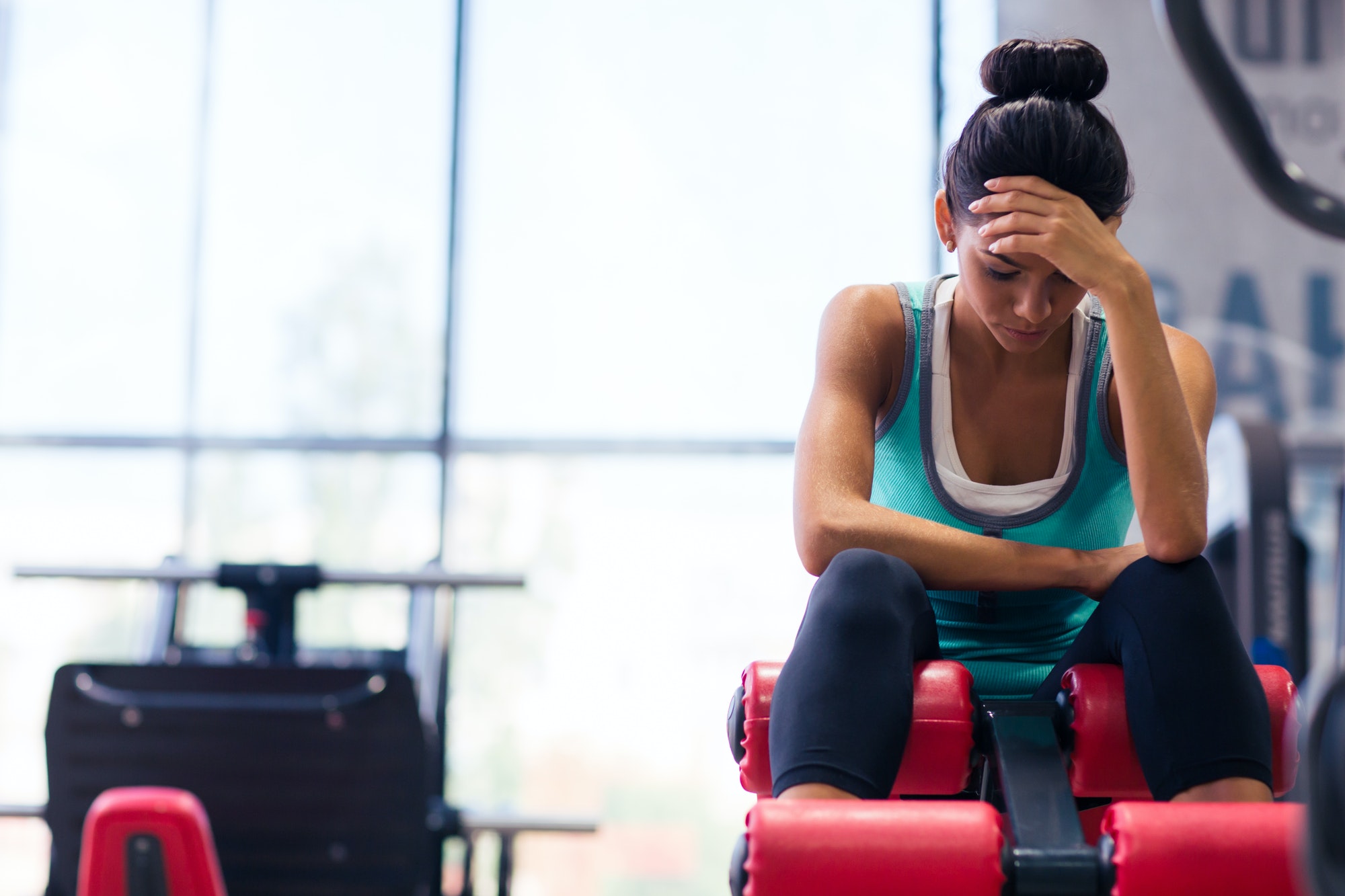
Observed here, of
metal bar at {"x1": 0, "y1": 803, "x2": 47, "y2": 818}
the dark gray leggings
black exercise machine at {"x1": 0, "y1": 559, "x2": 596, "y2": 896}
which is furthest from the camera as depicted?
metal bar at {"x1": 0, "y1": 803, "x2": 47, "y2": 818}

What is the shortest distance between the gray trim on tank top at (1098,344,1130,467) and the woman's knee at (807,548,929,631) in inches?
12.2

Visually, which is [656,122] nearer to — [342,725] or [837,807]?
[342,725]

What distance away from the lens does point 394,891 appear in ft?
6.11

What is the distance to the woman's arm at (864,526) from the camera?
105cm

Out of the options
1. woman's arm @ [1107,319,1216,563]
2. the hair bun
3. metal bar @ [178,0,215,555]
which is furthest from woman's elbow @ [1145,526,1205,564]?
metal bar @ [178,0,215,555]

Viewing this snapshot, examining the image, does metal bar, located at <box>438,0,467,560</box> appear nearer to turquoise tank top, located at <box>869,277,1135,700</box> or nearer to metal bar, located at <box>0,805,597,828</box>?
metal bar, located at <box>0,805,597,828</box>

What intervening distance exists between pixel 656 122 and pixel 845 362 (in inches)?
109

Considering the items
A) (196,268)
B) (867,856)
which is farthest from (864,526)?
(196,268)

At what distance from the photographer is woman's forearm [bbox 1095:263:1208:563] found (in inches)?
39.0

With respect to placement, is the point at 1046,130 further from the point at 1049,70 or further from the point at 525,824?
the point at 525,824

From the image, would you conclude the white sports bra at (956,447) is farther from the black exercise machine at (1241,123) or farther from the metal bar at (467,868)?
the metal bar at (467,868)

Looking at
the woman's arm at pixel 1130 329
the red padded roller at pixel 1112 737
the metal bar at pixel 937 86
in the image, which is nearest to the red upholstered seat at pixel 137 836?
the red padded roller at pixel 1112 737

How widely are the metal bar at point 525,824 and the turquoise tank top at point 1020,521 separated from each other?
4.39 feet

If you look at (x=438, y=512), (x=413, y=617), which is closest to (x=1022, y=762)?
(x=413, y=617)
